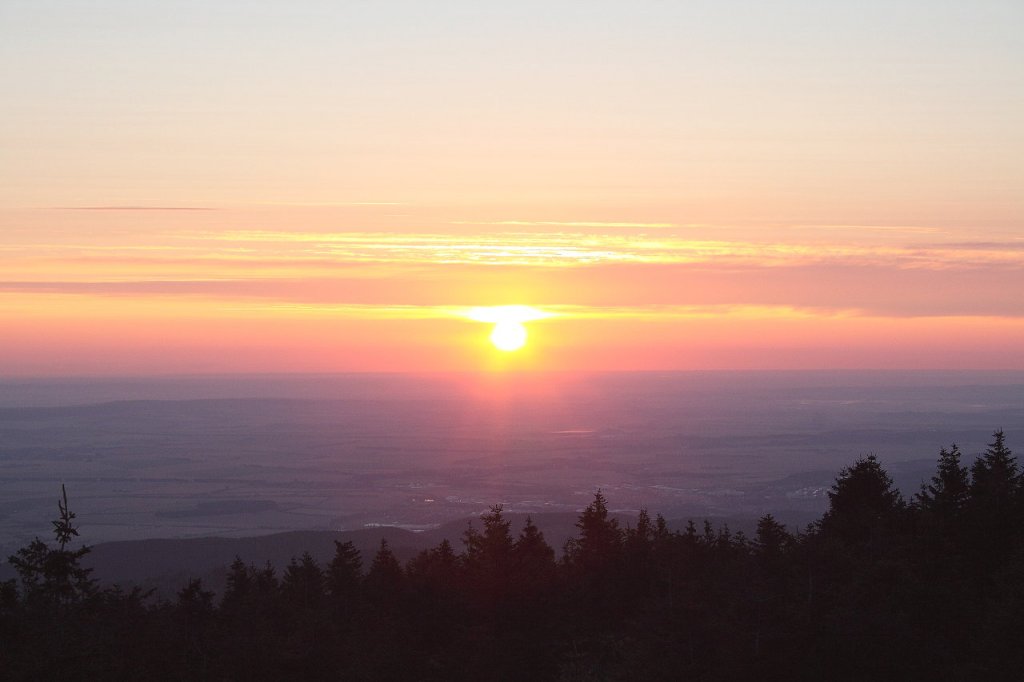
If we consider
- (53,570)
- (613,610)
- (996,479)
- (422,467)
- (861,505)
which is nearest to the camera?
(53,570)

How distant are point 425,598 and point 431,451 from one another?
130 metres

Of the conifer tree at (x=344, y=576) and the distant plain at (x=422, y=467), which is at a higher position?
the distant plain at (x=422, y=467)

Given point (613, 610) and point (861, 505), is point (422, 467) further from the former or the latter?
point (613, 610)

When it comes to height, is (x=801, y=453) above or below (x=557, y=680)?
above

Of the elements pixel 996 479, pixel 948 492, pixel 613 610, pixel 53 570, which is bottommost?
pixel 613 610

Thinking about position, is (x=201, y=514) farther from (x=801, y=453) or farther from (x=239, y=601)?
(x=801, y=453)

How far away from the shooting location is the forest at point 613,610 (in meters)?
19.1

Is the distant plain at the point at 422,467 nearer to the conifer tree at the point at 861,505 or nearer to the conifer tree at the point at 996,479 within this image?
the conifer tree at the point at 861,505

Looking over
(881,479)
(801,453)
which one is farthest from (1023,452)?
(881,479)

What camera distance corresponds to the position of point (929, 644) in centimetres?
1977

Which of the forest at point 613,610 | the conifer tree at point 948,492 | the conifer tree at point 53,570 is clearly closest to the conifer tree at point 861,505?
the forest at point 613,610

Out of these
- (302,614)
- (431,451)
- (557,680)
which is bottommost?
(557,680)

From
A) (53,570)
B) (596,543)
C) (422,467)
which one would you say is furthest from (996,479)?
(422,467)

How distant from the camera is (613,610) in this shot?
93.1ft
